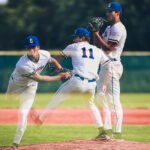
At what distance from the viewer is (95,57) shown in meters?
5.98

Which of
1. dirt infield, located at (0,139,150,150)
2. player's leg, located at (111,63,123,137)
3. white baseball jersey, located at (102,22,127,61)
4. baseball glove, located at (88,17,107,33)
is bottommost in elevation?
dirt infield, located at (0,139,150,150)

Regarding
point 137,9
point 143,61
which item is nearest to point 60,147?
point 143,61

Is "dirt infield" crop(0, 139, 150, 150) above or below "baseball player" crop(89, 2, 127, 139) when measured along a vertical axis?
below

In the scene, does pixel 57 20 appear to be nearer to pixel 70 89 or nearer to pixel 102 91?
pixel 102 91

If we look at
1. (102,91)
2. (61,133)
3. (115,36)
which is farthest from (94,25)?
(61,133)

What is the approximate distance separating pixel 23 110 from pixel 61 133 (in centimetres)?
232

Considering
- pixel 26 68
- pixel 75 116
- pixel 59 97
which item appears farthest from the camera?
pixel 75 116

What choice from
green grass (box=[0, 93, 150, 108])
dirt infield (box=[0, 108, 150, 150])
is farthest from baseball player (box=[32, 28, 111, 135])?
green grass (box=[0, 93, 150, 108])

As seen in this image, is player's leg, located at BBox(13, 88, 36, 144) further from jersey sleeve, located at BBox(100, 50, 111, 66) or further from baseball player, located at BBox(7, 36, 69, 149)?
jersey sleeve, located at BBox(100, 50, 111, 66)

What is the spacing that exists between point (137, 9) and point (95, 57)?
121 ft

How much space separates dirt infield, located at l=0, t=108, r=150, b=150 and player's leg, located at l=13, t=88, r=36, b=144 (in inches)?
11.9

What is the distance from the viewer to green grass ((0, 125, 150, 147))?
7.08 meters

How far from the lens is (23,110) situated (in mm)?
5805

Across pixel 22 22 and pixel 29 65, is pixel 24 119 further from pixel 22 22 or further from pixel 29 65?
pixel 22 22
